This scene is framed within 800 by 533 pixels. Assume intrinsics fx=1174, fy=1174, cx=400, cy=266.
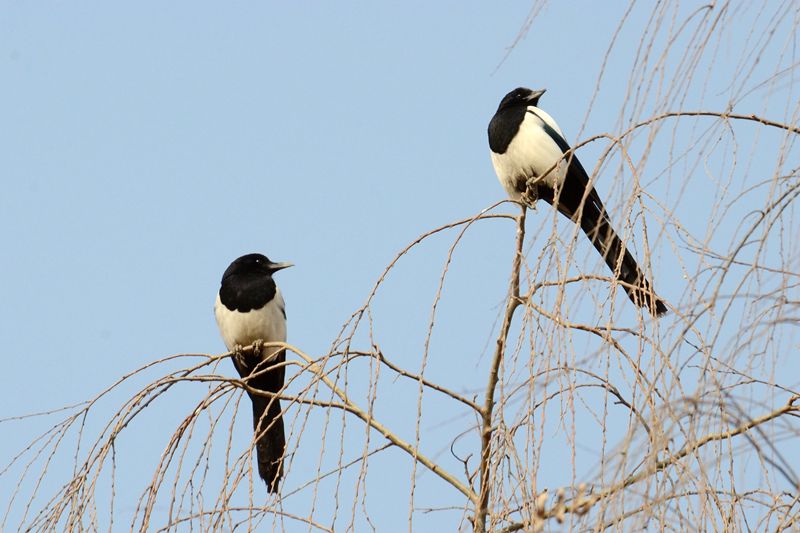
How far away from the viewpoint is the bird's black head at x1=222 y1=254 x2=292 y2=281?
5.95 meters

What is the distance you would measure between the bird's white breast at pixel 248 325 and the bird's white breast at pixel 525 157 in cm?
133

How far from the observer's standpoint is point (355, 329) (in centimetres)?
260

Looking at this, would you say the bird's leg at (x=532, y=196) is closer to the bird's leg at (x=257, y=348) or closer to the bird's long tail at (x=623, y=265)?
the bird's long tail at (x=623, y=265)

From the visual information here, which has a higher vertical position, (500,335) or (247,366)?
(247,366)

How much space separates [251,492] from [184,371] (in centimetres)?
69

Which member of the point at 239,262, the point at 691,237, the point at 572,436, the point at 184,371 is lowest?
the point at 572,436

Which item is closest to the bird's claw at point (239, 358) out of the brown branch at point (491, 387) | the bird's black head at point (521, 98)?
the bird's black head at point (521, 98)

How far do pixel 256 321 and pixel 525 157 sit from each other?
1.53 meters

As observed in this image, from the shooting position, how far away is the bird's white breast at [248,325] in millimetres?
5598

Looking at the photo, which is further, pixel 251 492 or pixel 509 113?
pixel 509 113

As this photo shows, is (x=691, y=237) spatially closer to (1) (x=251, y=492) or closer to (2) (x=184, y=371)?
(1) (x=251, y=492)

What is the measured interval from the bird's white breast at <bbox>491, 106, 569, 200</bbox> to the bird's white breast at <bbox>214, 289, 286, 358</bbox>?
1.33 metres

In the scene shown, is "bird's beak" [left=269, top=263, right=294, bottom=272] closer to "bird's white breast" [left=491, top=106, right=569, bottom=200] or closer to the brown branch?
"bird's white breast" [left=491, top=106, right=569, bottom=200]


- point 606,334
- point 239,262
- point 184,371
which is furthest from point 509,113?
point 606,334
